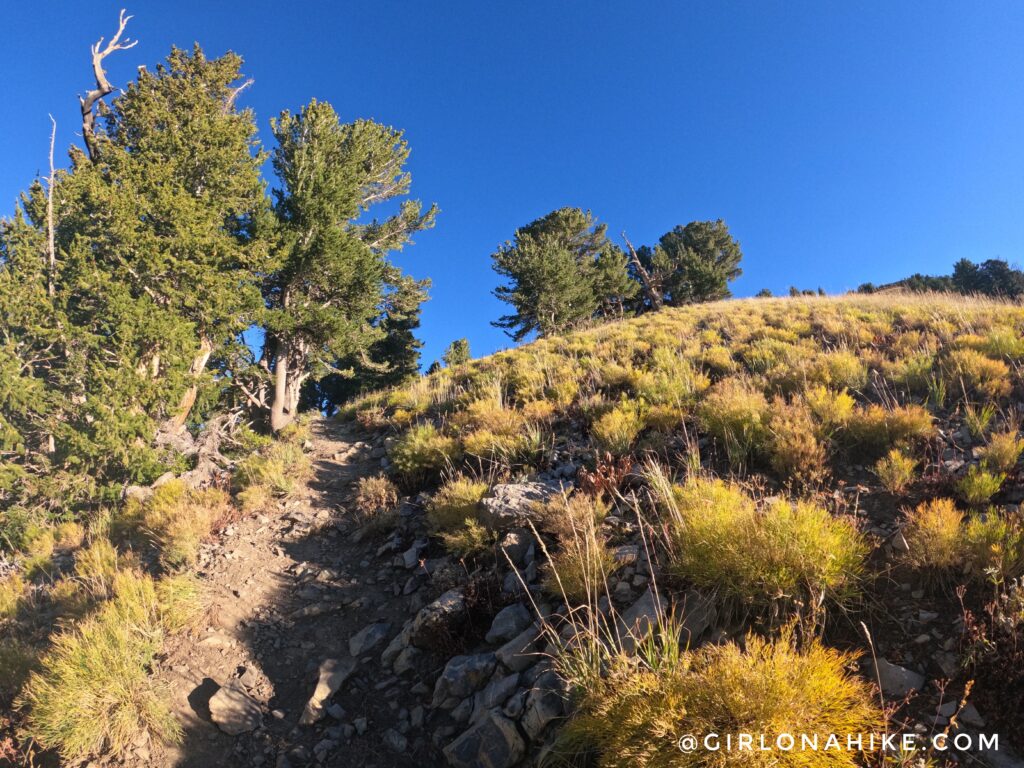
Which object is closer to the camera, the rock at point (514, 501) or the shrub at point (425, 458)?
the rock at point (514, 501)

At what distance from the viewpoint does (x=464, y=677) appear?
3404mm

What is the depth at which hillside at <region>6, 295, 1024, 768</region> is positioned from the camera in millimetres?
2225

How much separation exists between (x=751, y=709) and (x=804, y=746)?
22 cm

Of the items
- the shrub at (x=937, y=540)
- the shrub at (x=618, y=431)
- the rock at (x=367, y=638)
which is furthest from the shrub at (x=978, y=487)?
the rock at (x=367, y=638)

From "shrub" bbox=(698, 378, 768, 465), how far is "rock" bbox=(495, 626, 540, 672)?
9.86 ft

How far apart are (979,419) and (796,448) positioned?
2.22 metres

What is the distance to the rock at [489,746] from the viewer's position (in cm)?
265

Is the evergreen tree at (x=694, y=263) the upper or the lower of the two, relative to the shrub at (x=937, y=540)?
upper

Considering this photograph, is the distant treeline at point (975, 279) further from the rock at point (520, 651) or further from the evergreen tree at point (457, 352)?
the rock at point (520, 651)

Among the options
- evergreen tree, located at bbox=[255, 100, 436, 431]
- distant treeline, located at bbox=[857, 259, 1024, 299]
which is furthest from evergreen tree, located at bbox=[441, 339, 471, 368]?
distant treeline, located at bbox=[857, 259, 1024, 299]

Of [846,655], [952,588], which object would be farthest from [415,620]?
[952,588]

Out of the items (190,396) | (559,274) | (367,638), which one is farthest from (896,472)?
(559,274)

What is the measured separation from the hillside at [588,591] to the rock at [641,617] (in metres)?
0.03

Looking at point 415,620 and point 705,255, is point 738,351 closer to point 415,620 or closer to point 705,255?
point 415,620
